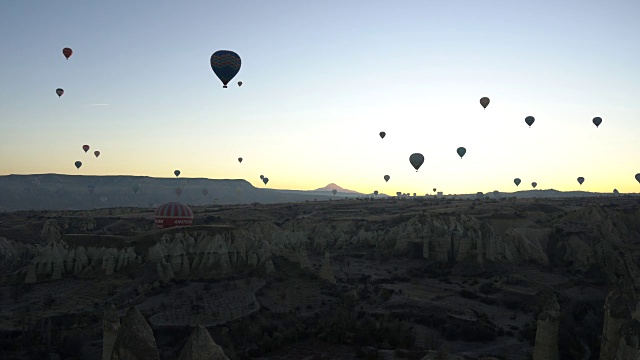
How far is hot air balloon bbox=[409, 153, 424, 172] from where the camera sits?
8600 cm

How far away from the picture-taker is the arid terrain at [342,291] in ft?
74.6

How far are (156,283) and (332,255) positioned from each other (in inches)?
1027

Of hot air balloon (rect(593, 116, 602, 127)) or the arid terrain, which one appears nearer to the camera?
the arid terrain

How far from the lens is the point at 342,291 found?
115 ft

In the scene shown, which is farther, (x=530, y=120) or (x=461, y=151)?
(x=461, y=151)

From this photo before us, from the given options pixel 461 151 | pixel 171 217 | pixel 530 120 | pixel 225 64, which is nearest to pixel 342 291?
pixel 171 217

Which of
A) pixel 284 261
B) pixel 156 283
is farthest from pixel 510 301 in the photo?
pixel 156 283

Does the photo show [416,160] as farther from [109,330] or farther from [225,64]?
[109,330]

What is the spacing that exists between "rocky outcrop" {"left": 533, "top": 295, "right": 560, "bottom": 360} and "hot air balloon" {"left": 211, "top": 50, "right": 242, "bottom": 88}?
44.3 meters

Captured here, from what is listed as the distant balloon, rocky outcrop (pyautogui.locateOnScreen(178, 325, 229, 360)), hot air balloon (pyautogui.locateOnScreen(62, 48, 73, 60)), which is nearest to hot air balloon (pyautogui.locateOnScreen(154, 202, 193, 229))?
hot air balloon (pyautogui.locateOnScreen(62, 48, 73, 60))

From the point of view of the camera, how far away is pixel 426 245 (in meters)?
52.2

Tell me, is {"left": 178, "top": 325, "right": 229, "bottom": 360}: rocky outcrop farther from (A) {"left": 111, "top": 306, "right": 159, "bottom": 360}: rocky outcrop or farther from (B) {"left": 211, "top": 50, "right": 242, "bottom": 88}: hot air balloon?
(B) {"left": 211, "top": 50, "right": 242, "bottom": 88}: hot air balloon

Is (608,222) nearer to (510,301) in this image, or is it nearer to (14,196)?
(510,301)

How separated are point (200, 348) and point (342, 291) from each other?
25238 mm
